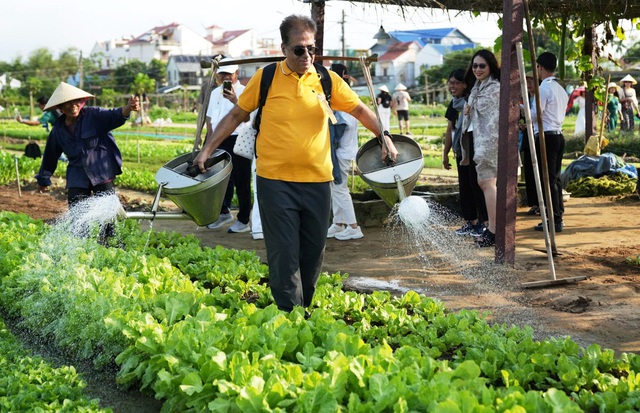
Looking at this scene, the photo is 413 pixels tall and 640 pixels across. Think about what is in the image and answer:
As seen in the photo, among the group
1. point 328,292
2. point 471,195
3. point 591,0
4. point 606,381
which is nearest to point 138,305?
point 328,292

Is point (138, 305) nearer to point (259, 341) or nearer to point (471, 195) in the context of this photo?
point (259, 341)

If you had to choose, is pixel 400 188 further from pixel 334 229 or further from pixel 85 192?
pixel 85 192

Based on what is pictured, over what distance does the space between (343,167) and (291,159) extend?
3.39 meters

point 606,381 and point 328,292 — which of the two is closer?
point 606,381

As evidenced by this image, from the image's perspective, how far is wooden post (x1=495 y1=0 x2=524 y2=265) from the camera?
6891 millimetres

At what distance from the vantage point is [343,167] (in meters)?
8.13

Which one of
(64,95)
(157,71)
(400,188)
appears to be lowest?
(400,188)

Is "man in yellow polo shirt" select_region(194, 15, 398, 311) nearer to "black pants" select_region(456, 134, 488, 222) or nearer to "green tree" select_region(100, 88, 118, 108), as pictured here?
"black pants" select_region(456, 134, 488, 222)

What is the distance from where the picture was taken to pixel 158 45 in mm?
112062

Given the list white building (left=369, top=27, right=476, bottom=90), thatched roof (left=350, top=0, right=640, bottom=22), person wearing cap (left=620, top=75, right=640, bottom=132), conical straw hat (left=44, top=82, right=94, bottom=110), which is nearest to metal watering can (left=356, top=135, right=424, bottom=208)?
conical straw hat (left=44, top=82, right=94, bottom=110)

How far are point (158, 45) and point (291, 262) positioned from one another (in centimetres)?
11126

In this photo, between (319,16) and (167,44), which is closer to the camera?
(319,16)

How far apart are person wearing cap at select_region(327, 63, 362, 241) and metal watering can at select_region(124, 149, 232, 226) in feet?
Answer: 6.56

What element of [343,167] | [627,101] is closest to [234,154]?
[343,167]
